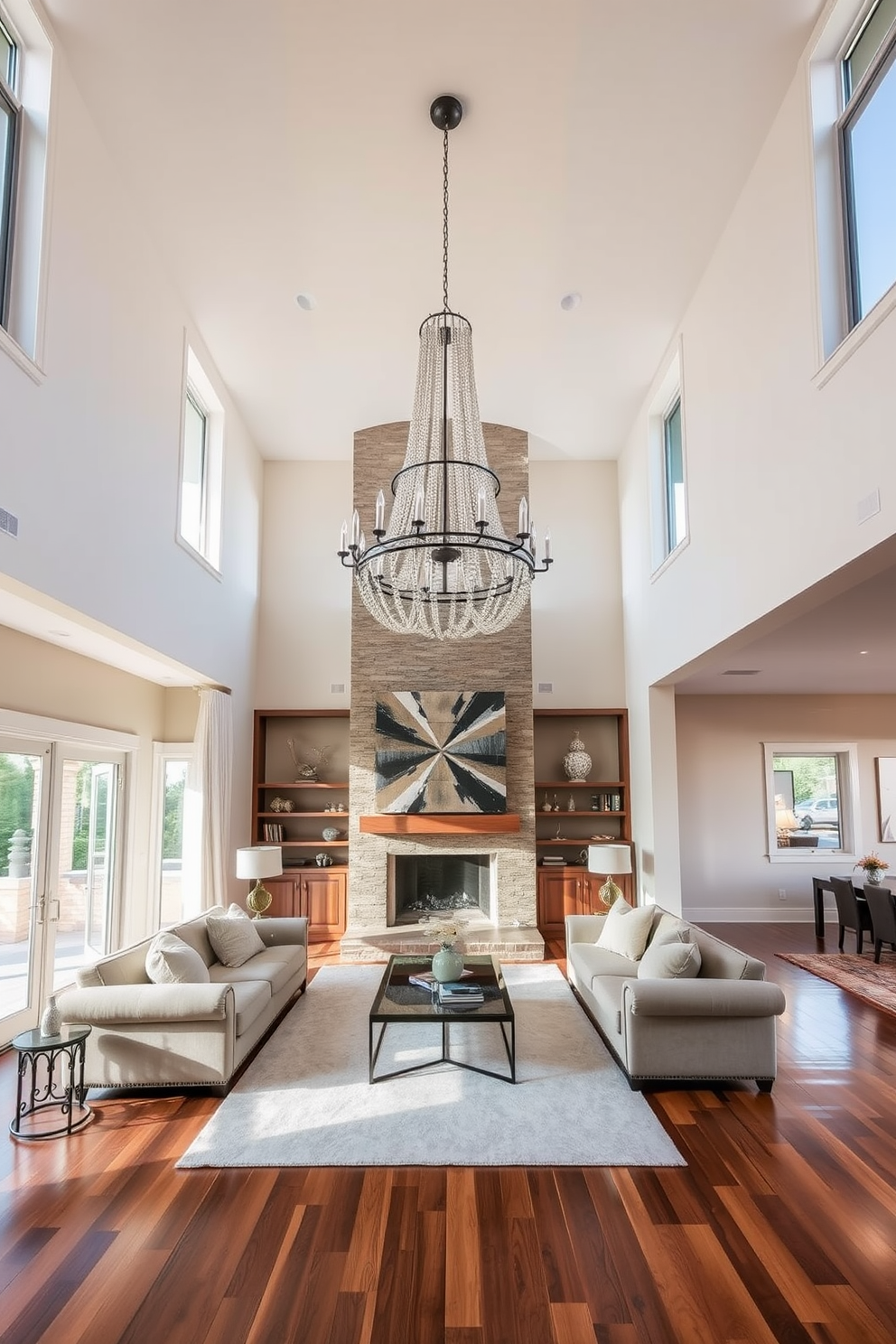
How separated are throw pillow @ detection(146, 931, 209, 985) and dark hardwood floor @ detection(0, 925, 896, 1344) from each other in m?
0.70

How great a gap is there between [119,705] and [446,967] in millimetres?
3642

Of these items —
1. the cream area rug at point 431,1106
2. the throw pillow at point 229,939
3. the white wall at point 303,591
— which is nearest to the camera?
the cream area rug at point 431,1106

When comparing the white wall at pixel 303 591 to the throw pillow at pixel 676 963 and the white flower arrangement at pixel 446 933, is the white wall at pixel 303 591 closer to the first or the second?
the white flower arrangement at pixel 446 933

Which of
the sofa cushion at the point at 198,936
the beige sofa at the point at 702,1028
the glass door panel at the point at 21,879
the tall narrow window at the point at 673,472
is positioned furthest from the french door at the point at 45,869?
the tall narrow window at the point at 673,472

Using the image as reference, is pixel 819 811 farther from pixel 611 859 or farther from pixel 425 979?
pixel 425 979

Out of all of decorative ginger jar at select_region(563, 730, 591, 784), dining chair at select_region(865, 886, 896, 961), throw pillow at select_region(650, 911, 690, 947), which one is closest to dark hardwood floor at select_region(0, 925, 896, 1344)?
throw pillow at select_region(650, 911, 690, 947)

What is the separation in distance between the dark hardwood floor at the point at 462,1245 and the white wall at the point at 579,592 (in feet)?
17.8

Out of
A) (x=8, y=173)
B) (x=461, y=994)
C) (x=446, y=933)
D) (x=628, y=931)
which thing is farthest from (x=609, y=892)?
(x=8, y=173)

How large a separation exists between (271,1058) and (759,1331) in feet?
10.3

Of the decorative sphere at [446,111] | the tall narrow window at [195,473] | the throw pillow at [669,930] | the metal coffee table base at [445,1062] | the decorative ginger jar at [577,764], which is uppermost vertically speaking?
the decorative sphere at [446,111]

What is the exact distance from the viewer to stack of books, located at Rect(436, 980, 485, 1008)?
15.3ft

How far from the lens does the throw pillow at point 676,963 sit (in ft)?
15.1

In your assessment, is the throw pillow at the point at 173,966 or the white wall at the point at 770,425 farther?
the throw pillow at the point at 173,966

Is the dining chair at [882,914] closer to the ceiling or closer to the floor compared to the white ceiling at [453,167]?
closer to the floor
